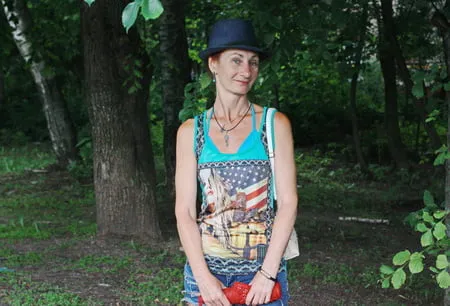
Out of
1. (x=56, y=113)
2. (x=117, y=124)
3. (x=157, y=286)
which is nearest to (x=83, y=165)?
(x=56, y=113)

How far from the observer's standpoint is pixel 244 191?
123 inches

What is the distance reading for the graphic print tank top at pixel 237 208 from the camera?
3.11 m

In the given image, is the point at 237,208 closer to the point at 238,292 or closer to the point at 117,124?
the point at 238,292

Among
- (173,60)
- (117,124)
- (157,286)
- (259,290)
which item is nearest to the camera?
(259,290)

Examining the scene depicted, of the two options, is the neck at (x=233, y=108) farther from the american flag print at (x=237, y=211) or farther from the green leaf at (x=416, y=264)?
the green leaf at (x=416, y=264)

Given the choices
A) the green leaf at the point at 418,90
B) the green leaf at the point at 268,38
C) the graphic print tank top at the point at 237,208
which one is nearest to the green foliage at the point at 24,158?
the green leaf at the point at 268,38

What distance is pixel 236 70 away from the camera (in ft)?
10.7

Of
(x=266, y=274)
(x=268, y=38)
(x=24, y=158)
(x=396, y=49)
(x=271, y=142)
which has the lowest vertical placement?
(x=266, y=274)

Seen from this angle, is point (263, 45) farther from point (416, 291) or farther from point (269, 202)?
point (269, 202)

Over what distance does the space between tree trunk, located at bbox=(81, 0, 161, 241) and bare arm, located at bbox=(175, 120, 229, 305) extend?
16.1 ft

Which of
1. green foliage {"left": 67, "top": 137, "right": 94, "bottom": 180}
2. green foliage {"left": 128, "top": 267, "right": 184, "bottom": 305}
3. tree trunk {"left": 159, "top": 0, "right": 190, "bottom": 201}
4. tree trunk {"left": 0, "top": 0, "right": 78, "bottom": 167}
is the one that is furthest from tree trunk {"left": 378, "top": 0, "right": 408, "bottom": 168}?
green foliage {"left": 128, "top": 267, "right": 184, "bottom": 305}

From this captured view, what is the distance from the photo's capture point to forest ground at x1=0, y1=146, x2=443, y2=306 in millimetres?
6574

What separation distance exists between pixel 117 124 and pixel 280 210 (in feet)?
17.3

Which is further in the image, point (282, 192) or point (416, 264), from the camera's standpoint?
point (416, 264)
